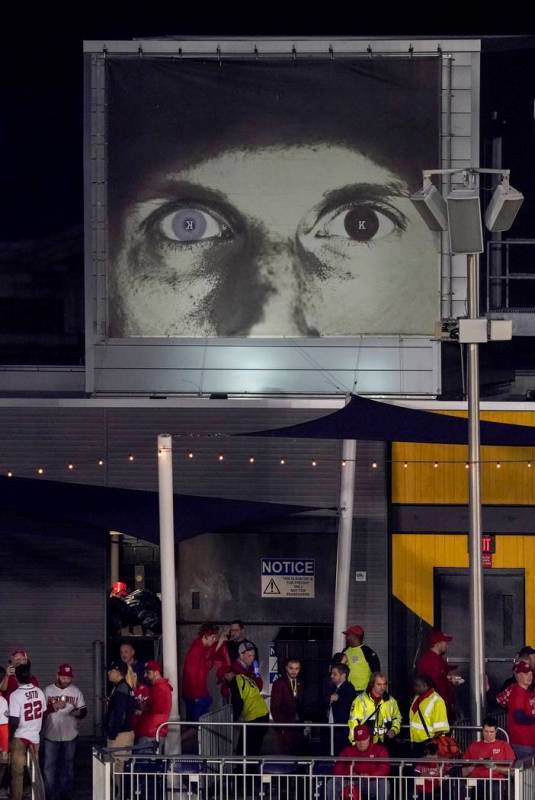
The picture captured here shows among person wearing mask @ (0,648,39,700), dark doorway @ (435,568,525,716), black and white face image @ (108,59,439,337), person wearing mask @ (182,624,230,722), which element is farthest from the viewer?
black and white face image @ (108,59,439,337)

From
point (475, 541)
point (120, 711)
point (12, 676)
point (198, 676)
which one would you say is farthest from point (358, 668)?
point (12, 676)

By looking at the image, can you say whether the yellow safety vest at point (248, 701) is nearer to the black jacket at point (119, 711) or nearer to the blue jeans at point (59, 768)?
the black jacket at point (119, 711)

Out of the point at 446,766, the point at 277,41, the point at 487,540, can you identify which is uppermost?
the point at 277,41

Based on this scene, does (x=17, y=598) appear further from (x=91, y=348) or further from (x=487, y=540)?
(x=487, y=540)

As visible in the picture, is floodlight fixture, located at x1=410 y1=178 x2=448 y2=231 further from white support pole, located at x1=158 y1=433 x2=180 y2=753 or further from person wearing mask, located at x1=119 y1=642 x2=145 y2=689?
person wearing mask, located at x1=119 y1=642 x2=145 y2=689

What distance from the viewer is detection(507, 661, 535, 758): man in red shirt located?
17.2 m

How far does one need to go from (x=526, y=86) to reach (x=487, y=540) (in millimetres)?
10181

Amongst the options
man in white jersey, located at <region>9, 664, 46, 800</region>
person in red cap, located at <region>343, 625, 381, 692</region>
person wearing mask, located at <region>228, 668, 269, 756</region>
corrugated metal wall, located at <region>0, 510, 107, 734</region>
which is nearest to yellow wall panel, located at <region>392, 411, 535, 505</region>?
person in red cap, located at <region>343, 625, 381, 692</region>

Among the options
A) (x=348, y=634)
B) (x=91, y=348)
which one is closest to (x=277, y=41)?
(x=91, y=348)

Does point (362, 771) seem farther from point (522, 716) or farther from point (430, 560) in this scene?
point (430, 560)

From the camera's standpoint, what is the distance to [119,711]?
18.2 m

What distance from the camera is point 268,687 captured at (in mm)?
23016

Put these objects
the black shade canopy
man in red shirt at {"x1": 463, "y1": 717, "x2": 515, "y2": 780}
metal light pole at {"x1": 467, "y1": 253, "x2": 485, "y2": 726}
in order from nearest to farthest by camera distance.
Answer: man in red shirt at {"x1": 463, "y1": 717, "x2": 515, "y2": 780}, metal light pole at {"x1": 467, "y1": 253, "x2": 485, "y2": 726}, the black shade canopy

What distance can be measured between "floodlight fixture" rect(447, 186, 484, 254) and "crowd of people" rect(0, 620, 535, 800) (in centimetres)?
438
